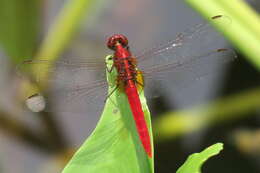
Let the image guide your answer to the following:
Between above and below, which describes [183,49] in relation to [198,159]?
above

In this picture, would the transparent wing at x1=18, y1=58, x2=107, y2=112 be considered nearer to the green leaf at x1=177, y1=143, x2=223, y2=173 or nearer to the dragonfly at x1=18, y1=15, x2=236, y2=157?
the dragonfly at x1=18, y1=15, x2=236, y2=157

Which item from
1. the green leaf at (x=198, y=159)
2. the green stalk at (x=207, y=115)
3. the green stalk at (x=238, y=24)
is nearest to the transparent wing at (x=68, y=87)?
the green stalk at (x=238, y=24)

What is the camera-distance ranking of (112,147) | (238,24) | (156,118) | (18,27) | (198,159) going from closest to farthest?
(198,159) < (112,147) < (238,24) < (18,27) < (156,118)

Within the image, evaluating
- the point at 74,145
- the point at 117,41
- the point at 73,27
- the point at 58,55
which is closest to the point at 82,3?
the point at 73,27

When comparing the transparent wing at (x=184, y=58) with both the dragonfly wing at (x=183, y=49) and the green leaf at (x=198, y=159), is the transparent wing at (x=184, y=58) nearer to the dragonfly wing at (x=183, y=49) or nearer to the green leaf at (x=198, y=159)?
the dragonfly wing at (x=183, y=49)

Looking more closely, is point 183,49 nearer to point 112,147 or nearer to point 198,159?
point 112,147

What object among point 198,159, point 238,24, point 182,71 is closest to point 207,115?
point 182,71

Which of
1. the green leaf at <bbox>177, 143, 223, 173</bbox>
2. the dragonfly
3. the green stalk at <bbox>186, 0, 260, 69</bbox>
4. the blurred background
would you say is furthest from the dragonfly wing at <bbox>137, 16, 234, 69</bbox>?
the blurred background
